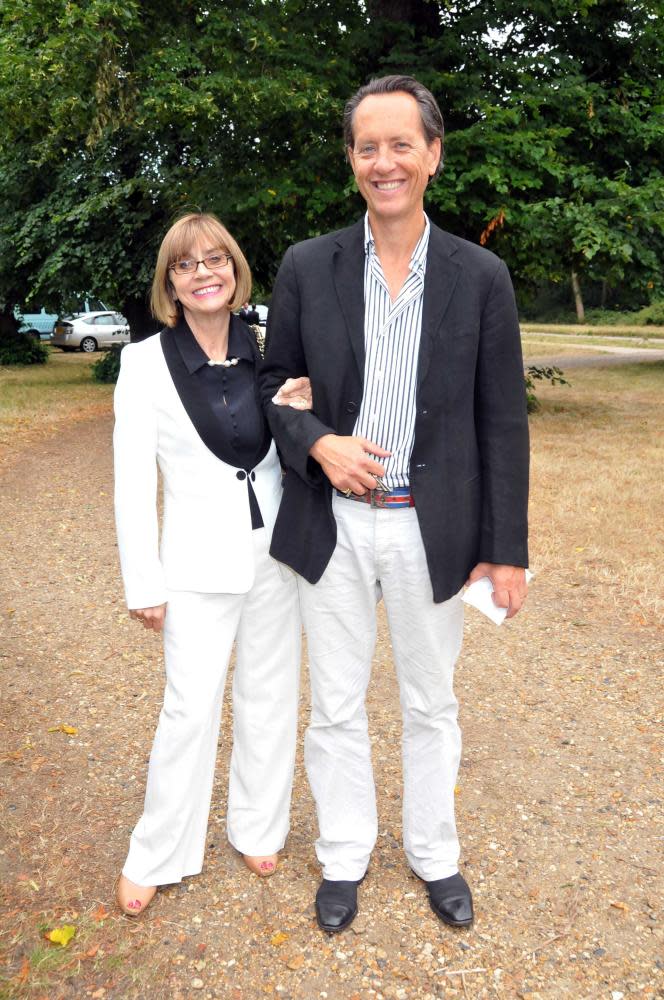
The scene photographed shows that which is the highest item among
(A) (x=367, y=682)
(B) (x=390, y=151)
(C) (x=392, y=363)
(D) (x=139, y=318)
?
(B) (x=390, y=151)

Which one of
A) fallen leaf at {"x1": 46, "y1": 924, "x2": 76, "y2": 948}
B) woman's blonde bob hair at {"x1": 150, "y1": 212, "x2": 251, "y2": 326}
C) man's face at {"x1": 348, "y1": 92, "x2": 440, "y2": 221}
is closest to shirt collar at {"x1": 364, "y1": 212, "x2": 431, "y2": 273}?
man's face at {"x1": 348, "y1": 92, "x2": 440, "y2": 221}

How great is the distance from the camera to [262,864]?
3.18m

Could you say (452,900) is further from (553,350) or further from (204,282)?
(553,350)

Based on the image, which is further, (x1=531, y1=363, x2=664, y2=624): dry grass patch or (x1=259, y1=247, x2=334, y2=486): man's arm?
(x1=531, y1=363, x2=664, y2=624): dry grass patch

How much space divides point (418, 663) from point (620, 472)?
7691 millimetres

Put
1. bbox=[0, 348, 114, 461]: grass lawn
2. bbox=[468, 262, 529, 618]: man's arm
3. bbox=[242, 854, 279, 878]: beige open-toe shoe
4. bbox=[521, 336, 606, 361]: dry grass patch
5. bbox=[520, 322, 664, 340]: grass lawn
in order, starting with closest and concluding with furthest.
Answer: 1. bbox=[468, 262, 529, 618]: man's arm
2. bbox=[242, 854, 279, 878]: beige open-toe shoe
3. bbox=[0, 348, 114, 461]: grass lawn
4. bbox=[521, 336, 606, 361]: dry grass patch
5. bbox=[520, 322, 664, 340]: grass lawn

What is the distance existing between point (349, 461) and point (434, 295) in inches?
20.7

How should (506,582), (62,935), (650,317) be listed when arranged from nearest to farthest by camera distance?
(506,582), (62,935), (650,317)

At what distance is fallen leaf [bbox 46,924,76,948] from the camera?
9.23 ft

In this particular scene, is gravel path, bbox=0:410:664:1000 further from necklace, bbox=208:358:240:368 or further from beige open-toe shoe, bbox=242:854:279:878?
necklace, bbox=208:358:240:368

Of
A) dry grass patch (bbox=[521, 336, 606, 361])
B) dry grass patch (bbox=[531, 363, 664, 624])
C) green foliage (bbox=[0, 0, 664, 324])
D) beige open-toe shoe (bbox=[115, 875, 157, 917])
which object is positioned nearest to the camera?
beige open-toe shoe (bbox=[115, 875, 157, 917])

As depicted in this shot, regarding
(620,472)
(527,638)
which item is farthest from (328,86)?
(527,638)

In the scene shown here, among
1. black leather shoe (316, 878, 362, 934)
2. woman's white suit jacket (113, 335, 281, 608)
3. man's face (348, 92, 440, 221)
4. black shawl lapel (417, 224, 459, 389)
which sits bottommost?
black leather shoe (316, 878, 362, 934)

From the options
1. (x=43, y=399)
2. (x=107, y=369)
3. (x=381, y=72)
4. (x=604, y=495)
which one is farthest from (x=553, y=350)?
(x=604, y=495)
